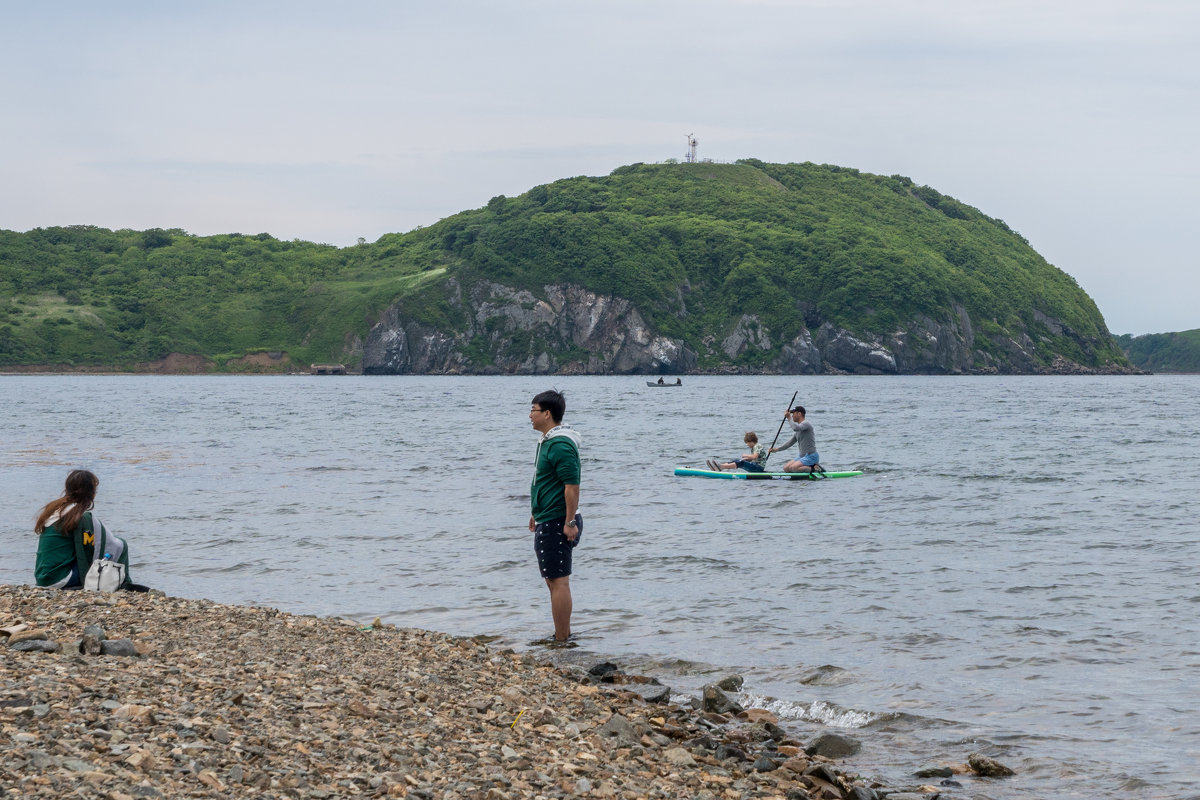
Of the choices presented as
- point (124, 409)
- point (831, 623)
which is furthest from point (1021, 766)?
point (124, 409)

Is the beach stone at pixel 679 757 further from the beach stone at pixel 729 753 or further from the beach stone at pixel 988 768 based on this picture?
the beach stone at pixel 988 768

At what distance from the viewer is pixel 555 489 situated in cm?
1095

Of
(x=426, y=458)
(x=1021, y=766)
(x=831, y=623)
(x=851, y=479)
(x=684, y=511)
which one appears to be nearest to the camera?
(x=1021, y=766)

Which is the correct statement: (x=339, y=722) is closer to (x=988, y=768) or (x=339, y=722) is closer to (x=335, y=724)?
(x=335, y=724)

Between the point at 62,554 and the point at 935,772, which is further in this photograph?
the point at 62,554

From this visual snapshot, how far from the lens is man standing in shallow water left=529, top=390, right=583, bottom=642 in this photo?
10.7 m

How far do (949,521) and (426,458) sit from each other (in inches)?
767

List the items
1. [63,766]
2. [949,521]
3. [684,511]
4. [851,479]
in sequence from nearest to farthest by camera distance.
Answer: [63,766], [949,521], [684,511], [851,479]

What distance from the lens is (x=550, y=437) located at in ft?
35.7

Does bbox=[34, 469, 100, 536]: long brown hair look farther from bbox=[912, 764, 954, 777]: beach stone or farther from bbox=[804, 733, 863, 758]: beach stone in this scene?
bbox=[912, 764, 954, 777]: beach stone

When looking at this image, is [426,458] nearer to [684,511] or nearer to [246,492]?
[246,492]

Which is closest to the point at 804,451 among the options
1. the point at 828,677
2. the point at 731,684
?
the point at 828,677

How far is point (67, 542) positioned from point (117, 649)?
3882 millimetres

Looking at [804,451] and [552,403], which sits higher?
[552,403]
